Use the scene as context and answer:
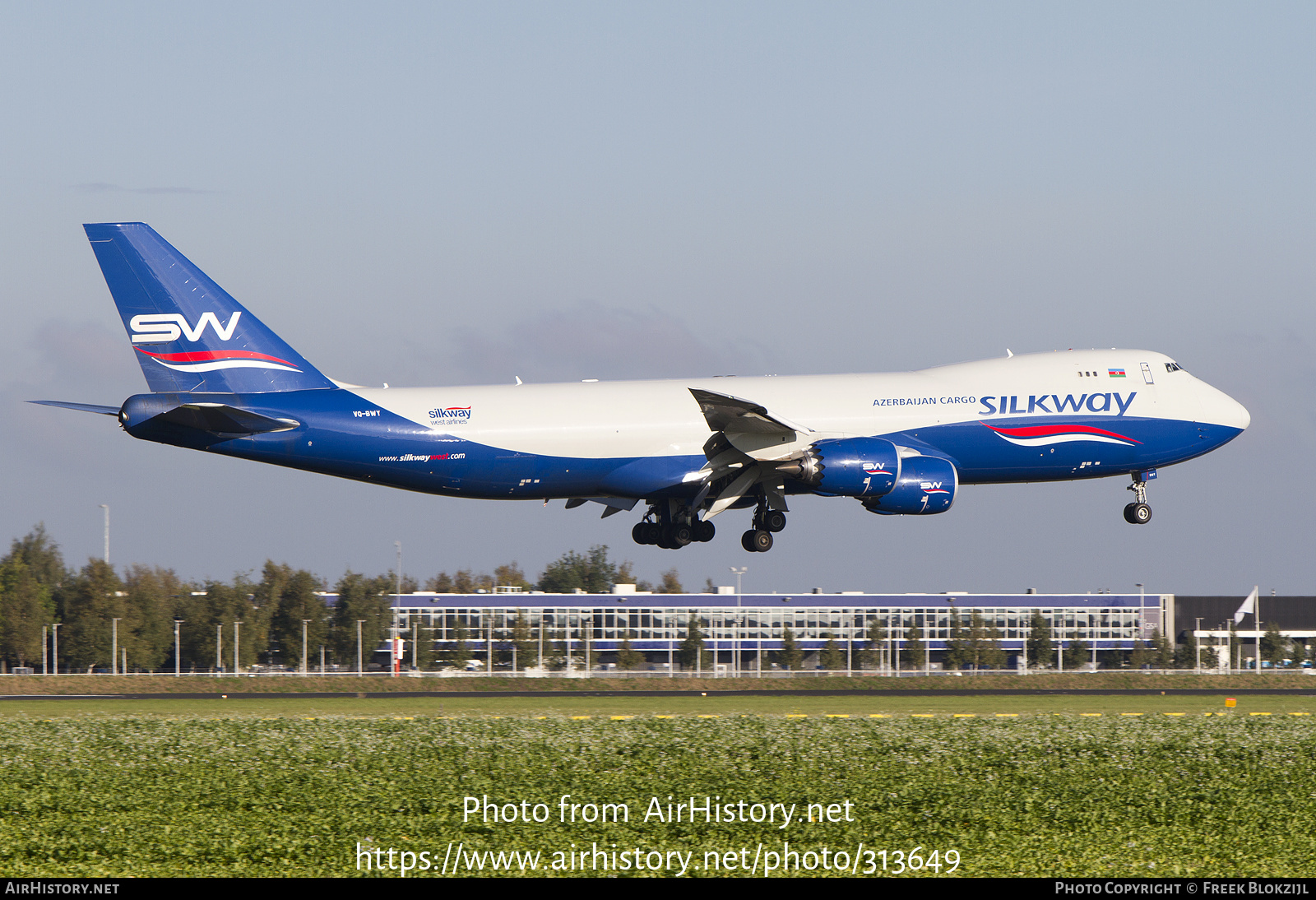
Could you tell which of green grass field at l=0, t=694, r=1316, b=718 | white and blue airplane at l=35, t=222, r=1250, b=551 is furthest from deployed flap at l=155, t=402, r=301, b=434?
green grass field at l=0, t=694, r=1316, b=718

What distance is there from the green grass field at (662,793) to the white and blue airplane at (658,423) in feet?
37.6

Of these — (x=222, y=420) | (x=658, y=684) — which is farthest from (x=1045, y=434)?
(x=222, y=420)

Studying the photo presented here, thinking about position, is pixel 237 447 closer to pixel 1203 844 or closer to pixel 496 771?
pixel 496 771

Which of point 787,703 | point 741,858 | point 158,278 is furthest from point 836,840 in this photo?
point 158,278

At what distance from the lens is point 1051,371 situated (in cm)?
4459

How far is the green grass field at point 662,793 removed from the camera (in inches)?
714

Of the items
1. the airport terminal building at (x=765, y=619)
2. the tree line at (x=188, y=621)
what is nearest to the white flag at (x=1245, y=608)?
the airport terminal building at (x=765, y=619)

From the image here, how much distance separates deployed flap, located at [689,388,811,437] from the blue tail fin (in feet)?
38.2

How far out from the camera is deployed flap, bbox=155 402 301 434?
130 feet

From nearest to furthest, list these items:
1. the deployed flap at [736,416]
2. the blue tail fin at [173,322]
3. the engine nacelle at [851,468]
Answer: the deployed flap at [736,416] < the engine nacelle at [851,468] < the blue tail fin at [173,322]

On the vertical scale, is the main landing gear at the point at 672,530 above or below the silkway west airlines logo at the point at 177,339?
below

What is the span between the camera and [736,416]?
4153cm

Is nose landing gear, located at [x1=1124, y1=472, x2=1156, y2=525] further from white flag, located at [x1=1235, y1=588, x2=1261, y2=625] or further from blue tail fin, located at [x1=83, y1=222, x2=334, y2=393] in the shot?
white flag, located at [x1=1235, y1=588, x2=1261, y2=625]

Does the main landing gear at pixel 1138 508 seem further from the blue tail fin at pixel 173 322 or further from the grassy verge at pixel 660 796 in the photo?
the blue tail fin at pixel 173 322
